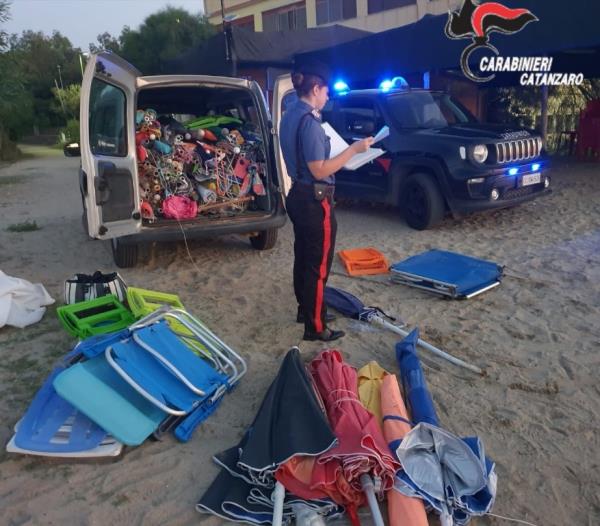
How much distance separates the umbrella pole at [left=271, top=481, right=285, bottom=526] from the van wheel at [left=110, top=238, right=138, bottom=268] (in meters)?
3.99

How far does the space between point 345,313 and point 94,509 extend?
2508 millimetres

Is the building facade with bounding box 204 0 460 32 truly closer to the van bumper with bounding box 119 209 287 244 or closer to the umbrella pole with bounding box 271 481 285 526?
the van bumper with bounding box 119 209 287 244

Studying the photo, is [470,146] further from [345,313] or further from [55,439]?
[55,439]

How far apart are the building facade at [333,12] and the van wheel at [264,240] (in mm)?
13537

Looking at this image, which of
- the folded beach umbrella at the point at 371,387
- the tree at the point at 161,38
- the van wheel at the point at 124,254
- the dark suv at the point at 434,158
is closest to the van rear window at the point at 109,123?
the van wheel at the point at 124,254

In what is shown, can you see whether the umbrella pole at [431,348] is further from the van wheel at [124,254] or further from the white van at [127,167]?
the van wheel at [124,254]

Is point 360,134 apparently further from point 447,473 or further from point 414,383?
point 447,473

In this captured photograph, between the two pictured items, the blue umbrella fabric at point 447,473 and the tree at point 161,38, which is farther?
Result: the tree at point 161,38

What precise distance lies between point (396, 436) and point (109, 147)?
157 inches

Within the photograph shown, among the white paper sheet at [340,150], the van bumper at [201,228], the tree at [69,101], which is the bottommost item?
the van bumper at [201,228]

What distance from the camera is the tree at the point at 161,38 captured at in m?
27.9

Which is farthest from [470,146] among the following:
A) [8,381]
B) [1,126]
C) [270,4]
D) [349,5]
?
[270,4]

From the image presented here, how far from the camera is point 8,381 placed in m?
3.72

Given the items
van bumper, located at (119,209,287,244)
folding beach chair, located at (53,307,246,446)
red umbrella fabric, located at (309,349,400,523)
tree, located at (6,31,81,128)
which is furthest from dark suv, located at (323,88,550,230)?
tree, located at (6,31,81,128)
